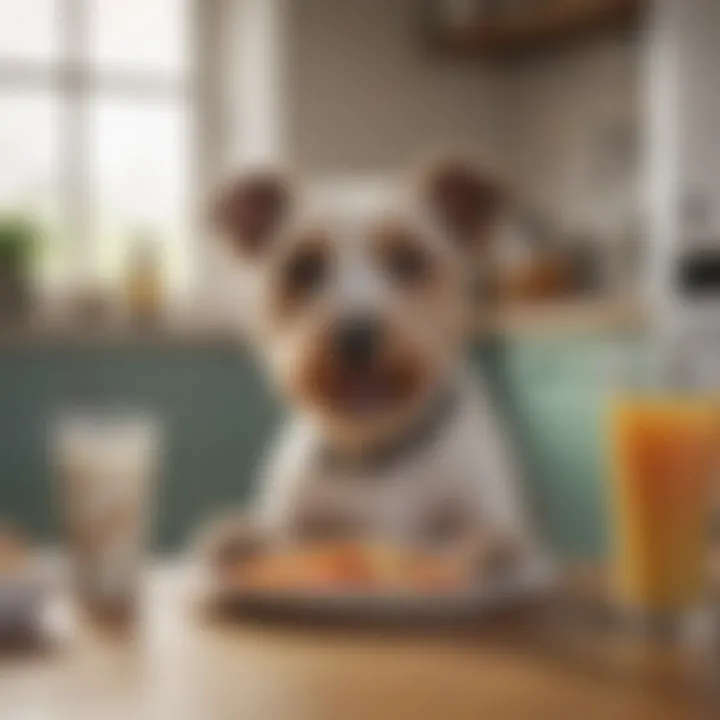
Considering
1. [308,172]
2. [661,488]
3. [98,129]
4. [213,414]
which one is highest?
[98,129]

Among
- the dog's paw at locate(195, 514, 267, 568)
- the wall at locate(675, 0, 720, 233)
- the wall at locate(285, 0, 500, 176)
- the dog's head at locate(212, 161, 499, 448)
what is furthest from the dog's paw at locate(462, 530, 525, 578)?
the wall at locate(285, 0, 500, 176)

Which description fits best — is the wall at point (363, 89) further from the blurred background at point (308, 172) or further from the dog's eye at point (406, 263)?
the dog's eye at point (406, 263)

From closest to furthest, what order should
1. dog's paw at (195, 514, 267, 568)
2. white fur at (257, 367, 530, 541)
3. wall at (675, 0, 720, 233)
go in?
dog's paw at (195, 514, 267, 568) < white fur at (257, 367, 530, 541) < wall at (675, 0, 720, 233)

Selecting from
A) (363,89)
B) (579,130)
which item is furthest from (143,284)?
(579,130)

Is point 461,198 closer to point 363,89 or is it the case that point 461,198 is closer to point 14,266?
point 14,266

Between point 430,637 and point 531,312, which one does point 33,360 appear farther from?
point 430,637

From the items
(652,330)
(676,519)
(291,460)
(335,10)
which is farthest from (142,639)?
(335,10)

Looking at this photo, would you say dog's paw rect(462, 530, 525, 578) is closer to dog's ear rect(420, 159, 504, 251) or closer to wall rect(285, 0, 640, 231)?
dog's ear rect(420, 159, 504, 251)
